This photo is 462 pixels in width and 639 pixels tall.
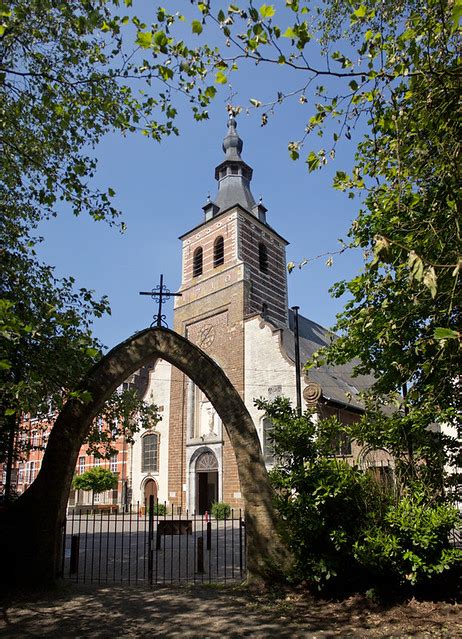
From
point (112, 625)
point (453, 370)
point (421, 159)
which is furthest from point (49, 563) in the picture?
point (421, 159)

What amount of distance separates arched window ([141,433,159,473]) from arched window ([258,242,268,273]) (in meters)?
13.0

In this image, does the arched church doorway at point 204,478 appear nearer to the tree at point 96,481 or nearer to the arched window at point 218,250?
the tree at point 96,481

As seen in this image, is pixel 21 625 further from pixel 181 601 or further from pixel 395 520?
pixel 395 520

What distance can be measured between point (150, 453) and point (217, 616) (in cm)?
2570

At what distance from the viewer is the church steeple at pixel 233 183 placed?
33.9 metres

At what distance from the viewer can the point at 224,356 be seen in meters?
29.0

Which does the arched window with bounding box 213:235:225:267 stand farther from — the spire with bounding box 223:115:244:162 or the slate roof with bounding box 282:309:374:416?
the spire with bounding box 223:115:244:162

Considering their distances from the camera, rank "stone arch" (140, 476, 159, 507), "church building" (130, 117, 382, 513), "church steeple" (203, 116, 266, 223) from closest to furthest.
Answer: "church building" (130, 117, 382, 513) < "stone arch" (140, 476, 159, 507) < "church steeple" (203, 116, 266, 223)

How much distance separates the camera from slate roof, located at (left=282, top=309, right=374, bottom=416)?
26.2 m

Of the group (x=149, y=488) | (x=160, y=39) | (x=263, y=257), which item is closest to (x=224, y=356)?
(x=263, y=257)

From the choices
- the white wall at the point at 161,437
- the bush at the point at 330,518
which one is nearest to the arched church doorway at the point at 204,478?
the white wall at the point at 161,437

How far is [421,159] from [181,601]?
731cm

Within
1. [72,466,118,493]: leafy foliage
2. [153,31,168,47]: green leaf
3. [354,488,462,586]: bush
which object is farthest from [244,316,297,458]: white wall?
[153,31,168,47]: green leaf

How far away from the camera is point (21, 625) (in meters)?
6.24
